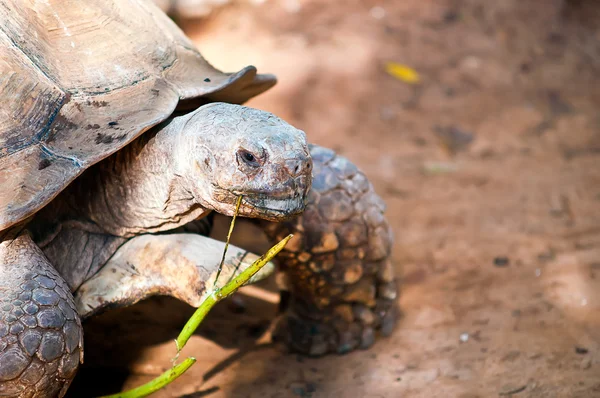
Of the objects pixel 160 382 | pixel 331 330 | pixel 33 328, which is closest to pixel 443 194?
pixel 331 330

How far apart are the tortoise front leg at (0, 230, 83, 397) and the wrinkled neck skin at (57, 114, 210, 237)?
332 millimetres

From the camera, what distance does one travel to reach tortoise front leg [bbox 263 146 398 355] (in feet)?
8.73

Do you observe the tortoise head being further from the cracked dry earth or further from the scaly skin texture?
the cracked dry earth

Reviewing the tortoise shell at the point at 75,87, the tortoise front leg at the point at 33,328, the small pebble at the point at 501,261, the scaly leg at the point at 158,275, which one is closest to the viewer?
the tortoise front leg at the point at 33,328

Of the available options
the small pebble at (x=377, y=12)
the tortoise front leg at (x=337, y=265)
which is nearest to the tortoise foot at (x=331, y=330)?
the tortoise front leg at (x=337, y=265)

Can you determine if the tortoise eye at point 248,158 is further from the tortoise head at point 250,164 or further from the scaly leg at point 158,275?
the scaly leg at point 158,275

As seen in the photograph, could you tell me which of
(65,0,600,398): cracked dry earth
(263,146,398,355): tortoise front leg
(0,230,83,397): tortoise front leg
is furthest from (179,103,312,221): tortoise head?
(65,0,600,398): cracked dry earth

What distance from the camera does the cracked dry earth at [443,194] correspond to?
257 cm

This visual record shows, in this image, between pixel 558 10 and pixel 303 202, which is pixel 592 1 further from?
pixel 303 202

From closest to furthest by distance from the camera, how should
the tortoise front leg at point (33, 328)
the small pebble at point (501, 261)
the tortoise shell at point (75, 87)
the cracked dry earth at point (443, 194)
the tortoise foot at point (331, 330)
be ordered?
1. the tortoise front leg at point (33, 328)
2. the tortoise shell at point (75, 87)
3. the cracked dry earth at point (443, 194)
4. the tortoise foot at point (331, 330)
5. the small pebble at point (501, 261)

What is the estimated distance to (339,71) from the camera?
5328 millimetres

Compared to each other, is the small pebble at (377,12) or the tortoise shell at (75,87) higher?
the tortoise shell at (75,87)

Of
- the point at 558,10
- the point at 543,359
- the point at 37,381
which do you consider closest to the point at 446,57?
the point at 558,10

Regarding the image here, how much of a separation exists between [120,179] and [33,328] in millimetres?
602
